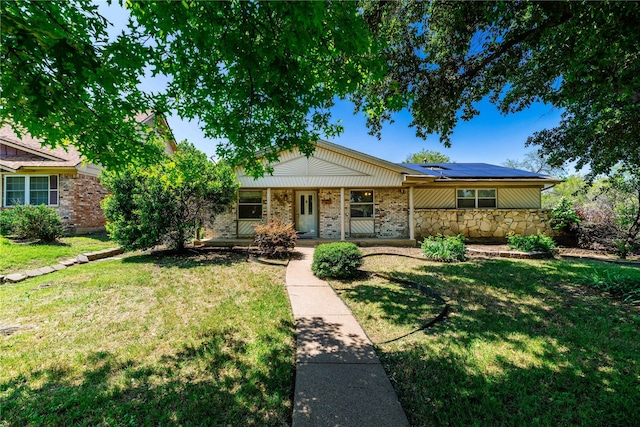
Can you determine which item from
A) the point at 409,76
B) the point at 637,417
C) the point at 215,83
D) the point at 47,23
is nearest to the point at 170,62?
the point at 215,83

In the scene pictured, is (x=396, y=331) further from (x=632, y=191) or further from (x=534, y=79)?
(x=632, y=191)

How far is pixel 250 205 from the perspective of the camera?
13.5 m

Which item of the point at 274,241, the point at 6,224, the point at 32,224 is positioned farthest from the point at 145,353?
the point at 6,224

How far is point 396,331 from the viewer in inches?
159

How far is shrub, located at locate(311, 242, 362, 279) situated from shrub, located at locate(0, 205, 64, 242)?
10.3m

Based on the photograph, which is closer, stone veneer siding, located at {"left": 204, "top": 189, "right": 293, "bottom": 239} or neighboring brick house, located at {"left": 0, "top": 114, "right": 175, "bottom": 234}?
neighboring brick house, located at {"left": 0, "top": 114, "right": 175, "bottom": 234}

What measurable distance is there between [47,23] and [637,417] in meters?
6.16

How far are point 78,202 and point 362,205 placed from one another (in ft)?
45.5

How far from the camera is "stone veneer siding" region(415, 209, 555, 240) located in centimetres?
1347

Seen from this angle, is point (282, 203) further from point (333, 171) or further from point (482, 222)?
point (482, 222)

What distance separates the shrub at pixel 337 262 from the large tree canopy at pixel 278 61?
3.09 m

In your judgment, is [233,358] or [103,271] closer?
[233,358]

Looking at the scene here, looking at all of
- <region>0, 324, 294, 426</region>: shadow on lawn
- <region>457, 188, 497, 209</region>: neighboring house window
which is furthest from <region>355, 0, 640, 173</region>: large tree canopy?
<region>457, 188, 497, 209</region>: neighboring house window

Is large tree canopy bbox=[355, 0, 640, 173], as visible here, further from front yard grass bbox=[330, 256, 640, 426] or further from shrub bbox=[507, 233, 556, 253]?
front yard grass bbox=[330, 256, 640, 426]
